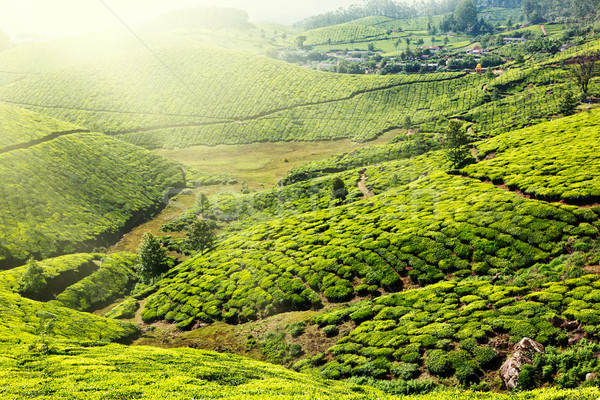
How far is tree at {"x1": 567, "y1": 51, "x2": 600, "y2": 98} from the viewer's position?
122938mm

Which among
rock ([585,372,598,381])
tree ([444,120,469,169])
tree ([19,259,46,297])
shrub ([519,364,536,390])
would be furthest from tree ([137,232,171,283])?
tree ([444,120,469,169])

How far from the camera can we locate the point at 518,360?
22531mm

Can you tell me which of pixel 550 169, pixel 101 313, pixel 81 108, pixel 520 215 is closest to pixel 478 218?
pixel 520 215

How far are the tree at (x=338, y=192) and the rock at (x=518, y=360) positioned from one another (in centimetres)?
5638

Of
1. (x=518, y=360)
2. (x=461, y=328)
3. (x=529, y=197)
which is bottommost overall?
(x=461, y=328)

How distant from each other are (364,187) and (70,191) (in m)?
77.3

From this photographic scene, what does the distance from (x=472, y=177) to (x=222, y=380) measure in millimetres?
59535

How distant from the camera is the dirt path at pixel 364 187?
80.3 m

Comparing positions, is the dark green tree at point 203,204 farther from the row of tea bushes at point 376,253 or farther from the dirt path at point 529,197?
the dirt path at point 529,197

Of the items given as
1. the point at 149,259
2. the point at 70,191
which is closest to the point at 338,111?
the point at 70,191

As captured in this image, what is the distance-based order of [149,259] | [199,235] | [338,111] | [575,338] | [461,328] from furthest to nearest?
[338,111] → [199,235] → [149,259] → [461,328] → [575,338]

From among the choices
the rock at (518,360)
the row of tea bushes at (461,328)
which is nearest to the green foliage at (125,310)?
the row of tea bushes at (461,328)

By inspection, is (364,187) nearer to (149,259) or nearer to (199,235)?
(199,235)

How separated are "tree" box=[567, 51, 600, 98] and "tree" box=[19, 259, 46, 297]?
524 feet
